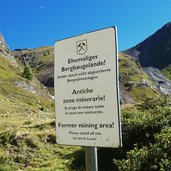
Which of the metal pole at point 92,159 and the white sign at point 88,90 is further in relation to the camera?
the metal pole at point 92,159

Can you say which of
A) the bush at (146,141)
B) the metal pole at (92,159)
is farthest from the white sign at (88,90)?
the bush at (146,141)

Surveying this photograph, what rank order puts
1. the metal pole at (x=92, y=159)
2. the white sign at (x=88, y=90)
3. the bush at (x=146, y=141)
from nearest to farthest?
1. the white sign at (x=88, y=90)
2. the metal pole at (x=92, y=159)
3. the bush at (x=146, y=141)

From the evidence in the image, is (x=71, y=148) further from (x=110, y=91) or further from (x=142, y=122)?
(x=110, y=91)

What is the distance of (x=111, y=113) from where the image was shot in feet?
16.0

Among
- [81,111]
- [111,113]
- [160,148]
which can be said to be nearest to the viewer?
[111,113]

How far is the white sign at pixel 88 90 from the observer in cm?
488

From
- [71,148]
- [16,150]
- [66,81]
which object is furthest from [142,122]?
[66,81]

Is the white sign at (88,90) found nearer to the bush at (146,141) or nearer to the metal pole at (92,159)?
the metal pole at (92,159)

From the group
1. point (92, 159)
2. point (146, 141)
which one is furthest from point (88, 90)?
point (146, 141)

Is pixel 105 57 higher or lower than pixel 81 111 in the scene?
higher

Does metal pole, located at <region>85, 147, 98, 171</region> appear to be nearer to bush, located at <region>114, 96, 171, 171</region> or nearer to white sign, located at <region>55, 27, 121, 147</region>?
white sign, located at <region>55, 27, 121, 147</region>

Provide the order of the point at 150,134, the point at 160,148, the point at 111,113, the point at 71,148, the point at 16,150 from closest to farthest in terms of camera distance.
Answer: the point at 111,113 < the point at 160,148 < the point at 150,134 < the point at 16,150 < the point at 71,148

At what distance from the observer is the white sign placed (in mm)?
4883

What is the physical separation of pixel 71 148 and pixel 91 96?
39.8 feet
